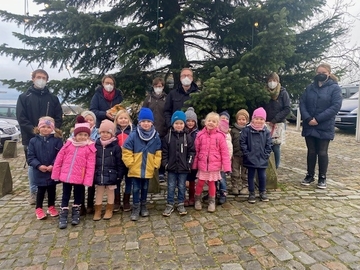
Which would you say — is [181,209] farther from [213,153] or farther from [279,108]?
[279,108]

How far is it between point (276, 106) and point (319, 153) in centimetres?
121

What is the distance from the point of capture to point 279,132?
18.3 ft

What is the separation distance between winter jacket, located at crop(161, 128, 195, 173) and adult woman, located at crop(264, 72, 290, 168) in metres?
A: 1.99

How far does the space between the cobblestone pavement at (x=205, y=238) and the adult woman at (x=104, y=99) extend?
1.77 m

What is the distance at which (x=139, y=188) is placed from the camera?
426 centimetres

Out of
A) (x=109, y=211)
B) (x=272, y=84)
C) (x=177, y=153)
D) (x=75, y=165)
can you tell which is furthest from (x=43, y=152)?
(x=272, y=84)

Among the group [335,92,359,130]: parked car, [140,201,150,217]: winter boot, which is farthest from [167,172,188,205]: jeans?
[335,92,359,130]: parked car

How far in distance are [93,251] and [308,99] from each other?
4519 mm

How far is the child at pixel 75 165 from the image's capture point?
3.96m

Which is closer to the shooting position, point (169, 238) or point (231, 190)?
point (169, 238)

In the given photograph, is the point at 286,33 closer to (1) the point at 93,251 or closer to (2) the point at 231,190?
(2) the point at 231,190

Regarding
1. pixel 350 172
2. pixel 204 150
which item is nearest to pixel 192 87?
pixel 204 150

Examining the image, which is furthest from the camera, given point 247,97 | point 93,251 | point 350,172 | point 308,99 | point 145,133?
point 350,172

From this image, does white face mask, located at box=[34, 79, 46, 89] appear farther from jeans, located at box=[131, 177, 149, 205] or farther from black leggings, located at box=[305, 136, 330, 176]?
black leggings, located at box=[305, 136, 330, 176]
